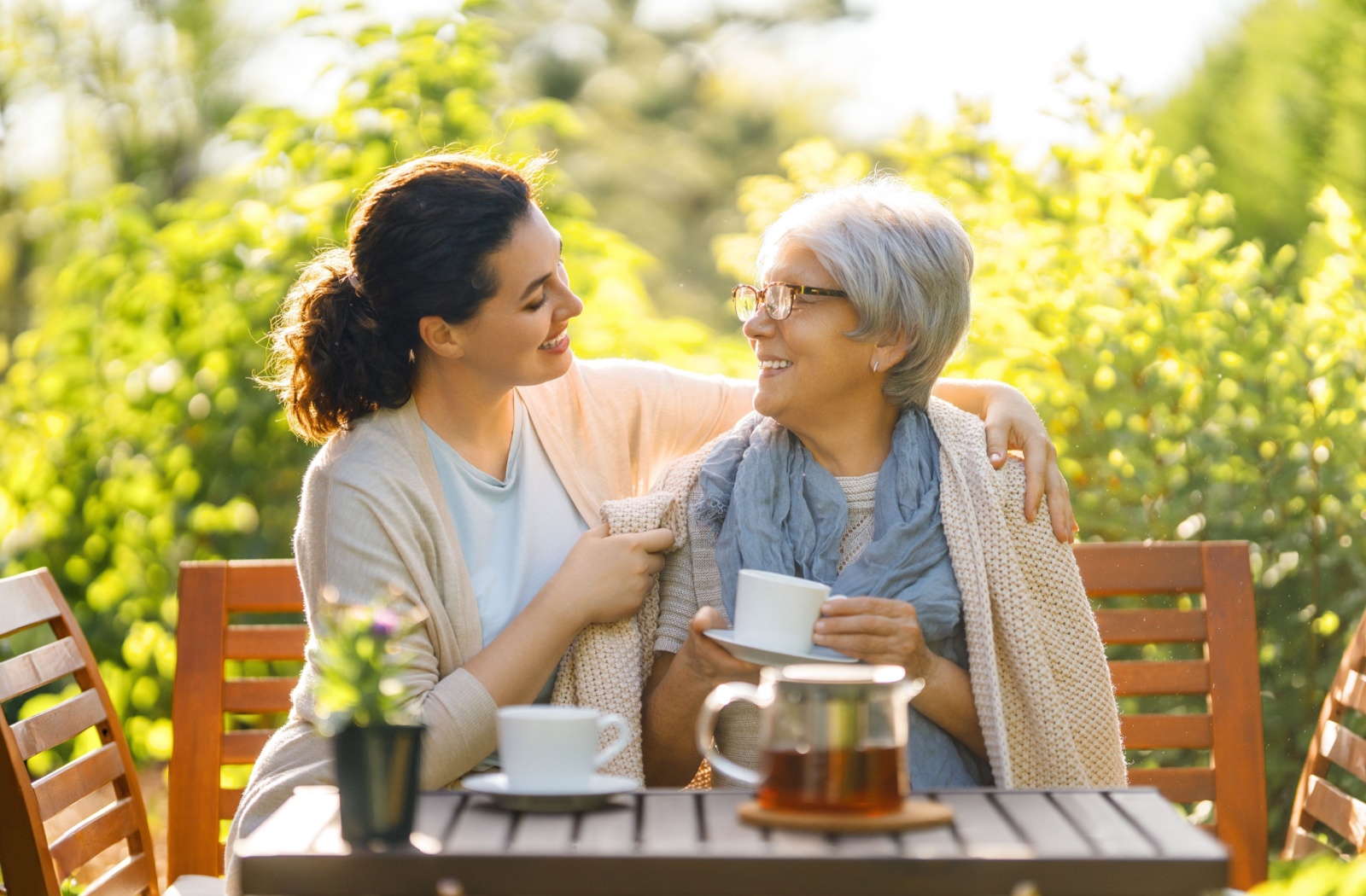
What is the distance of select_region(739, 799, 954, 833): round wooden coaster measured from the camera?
1.51 meters

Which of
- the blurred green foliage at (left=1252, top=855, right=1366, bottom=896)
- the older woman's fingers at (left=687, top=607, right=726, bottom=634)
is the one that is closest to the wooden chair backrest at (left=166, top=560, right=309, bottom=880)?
the older woman's fingers at (left=687, top=607, right=726, bottom=634)

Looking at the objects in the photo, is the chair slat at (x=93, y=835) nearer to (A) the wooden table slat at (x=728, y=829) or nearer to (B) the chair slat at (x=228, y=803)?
(B) the chair slat at (x=228, y=803)

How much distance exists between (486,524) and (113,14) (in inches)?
278

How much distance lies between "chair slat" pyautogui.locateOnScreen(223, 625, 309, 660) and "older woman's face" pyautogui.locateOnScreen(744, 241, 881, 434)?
3.53ft

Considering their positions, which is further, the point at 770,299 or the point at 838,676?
the point at 770,299

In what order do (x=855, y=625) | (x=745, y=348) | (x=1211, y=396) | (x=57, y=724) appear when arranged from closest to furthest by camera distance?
(x=855, y=625) < (x=57, y=724) < (x=1211, y=396) < (x=745, y=348)

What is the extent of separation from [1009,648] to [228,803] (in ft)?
5.05

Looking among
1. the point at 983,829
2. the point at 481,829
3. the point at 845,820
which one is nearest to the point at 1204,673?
the point at 983,829

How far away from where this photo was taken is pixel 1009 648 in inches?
93.0

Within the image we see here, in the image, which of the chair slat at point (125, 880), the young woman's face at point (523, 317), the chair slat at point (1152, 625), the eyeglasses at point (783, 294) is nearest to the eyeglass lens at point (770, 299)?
the eyeglasses at point (783, 294)

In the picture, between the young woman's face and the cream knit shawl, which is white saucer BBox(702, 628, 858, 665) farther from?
the young woman's face

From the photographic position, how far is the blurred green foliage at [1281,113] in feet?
19.1

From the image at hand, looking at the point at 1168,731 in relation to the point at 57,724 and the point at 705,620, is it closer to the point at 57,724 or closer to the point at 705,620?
the point at 705,620

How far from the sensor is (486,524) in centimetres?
250
